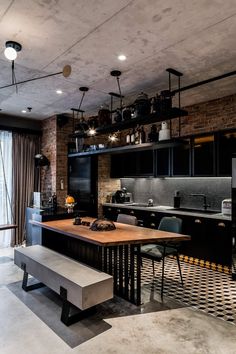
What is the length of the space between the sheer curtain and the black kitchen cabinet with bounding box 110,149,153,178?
2.45 meters

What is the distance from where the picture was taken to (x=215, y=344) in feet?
7.68

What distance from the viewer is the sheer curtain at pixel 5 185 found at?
5770mm

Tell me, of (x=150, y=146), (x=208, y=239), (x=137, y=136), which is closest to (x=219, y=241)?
(x=208, y=239)

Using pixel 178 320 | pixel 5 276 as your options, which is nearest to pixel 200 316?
pixel 178 320

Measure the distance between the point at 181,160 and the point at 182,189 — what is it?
0.73 m


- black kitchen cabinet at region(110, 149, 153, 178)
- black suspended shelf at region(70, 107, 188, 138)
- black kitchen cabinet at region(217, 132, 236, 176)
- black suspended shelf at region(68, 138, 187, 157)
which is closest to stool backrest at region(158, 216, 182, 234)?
black suspended shelf at region(68, 138, 187, 157)

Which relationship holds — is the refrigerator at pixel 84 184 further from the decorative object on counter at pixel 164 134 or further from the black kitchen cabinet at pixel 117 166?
the decorative object on counter at pixel 164 134

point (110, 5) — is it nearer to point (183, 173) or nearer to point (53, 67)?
point (53, 67)

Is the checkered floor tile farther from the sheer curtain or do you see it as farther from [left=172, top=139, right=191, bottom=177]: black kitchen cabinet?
the sheer curtain

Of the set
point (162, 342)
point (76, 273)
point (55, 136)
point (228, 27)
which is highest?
point (228, 27)

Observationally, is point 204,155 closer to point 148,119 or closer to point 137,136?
point 137,136

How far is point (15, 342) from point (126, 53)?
3.21 metres

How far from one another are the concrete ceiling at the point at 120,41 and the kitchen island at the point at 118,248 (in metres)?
2.13

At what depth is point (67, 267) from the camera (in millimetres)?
3027
